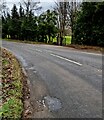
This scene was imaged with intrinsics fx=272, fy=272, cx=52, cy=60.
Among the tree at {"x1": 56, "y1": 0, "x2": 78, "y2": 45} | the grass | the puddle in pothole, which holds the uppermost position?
the tree at {"x1": 56, "y1": 0, "x2": 78, "y2": 45}

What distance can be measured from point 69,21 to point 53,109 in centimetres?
3484

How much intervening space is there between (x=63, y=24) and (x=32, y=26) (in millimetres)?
10499

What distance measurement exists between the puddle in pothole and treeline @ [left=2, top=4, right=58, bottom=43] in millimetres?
34308

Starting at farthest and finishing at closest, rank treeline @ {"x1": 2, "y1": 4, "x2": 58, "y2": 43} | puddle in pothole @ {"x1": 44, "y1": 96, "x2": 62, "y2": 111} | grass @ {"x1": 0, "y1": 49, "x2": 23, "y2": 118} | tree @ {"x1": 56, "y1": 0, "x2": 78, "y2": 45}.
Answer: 1. treeline @ {"x1": 2, "y1": 4, "x2": 58, "y2": 43}
2. tree @ {"x1": 56, "y1": 0, "x2": 78, "y2": 45}
3. puddle in pothole @ {"x1": 44, "y1": 96, "x2": 62, "y2": 111}
4. grass @ {"x1": 0, "y1": 49, "x2": 23, "y2": 118}

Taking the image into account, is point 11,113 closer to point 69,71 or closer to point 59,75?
point 59,75

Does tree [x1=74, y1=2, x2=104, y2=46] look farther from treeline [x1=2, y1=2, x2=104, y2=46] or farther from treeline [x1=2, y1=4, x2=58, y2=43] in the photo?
treeline [x1=2, y1=4, x2=58, y2=43]

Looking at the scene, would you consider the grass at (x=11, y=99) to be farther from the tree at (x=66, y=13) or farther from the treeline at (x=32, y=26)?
the treeline at (x=32, y=26)

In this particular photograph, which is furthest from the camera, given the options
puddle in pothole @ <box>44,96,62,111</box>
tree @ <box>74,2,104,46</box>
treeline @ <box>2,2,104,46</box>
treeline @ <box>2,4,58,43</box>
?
treeline @ <box>2,4,58,43</box>

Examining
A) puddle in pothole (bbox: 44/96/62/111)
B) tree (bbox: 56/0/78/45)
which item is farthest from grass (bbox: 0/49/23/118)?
tree (bbox: 56/0/78/45)

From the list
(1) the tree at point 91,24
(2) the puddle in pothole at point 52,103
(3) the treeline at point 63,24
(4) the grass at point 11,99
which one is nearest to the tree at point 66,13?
(3) the treeline at point 63,24

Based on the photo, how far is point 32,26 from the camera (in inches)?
1906

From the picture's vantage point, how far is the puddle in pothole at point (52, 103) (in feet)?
22.3

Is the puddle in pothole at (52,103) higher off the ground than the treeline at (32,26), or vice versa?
the treeline at (32,26)

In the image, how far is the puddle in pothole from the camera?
6798mm
